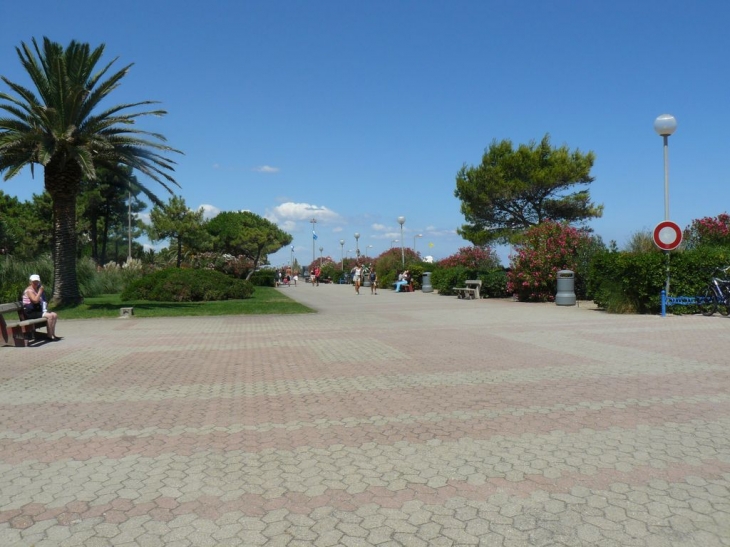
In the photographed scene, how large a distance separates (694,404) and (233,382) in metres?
5.20

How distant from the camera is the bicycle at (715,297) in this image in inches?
578

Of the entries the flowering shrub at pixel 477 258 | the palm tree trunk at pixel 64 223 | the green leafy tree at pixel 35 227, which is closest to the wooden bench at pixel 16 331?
the palm tree trunk at pixel 64 223

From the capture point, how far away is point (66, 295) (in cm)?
2000

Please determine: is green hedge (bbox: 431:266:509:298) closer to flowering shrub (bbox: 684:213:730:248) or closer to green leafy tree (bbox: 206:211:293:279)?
flowering shrub (bbox: 684:213:730:248)

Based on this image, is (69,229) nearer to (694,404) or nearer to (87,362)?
(87,362)

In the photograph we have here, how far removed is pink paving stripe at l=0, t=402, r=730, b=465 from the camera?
4855 mm

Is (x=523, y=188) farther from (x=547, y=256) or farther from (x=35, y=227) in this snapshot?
(x=35, y=227)

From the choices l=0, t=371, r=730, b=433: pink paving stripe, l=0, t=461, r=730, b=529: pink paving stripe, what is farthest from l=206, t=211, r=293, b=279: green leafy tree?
l=0, t=461, r=730, b=529: pink paving stripe

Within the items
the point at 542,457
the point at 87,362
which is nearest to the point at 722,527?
the point at 542,457

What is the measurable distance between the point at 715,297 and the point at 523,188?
15.7 m

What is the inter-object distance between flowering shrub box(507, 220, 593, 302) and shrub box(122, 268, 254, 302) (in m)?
12.4

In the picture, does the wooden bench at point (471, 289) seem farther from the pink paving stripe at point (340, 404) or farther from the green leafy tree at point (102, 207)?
the green leafy tree at point (102, 207)

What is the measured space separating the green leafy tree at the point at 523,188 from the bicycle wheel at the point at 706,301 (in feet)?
47.8

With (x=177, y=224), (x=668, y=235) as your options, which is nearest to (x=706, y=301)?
(x=668, y=235)
